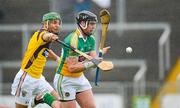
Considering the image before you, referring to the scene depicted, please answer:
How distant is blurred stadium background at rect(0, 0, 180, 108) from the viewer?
16.3 meters

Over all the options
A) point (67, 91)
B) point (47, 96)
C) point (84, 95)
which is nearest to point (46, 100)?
point (47, 96)

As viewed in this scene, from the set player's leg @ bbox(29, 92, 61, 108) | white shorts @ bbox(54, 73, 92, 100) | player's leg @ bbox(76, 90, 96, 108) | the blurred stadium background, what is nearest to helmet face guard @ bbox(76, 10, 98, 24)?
white shorts @ bbox(54, 73, 92, 100)

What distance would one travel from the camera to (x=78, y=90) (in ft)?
36.8

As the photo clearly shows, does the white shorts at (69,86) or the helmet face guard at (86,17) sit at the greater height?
the helmet face guard at (86,17)

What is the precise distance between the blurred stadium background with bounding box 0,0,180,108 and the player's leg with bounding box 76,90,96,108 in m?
4.09

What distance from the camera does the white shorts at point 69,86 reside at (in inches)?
439

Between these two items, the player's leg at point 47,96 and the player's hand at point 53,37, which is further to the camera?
the player's leg at point 47,96

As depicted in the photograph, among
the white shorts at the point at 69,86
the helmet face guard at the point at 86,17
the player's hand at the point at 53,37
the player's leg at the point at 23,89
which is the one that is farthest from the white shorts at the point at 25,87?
the helmet face guard at the point at 86,17

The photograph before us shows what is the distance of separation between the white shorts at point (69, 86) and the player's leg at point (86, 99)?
51 millimetres

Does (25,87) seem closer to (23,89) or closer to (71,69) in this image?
(23,89)

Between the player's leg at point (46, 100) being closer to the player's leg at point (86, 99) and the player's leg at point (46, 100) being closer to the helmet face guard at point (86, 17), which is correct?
the player's leg at point (86, 99)

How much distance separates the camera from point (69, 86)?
36.6 feet

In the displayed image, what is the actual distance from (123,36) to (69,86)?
18.6 ft

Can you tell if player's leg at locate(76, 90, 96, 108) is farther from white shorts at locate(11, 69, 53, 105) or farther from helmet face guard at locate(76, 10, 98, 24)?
helmet face guard at locate(76, 10, 98, 24)
